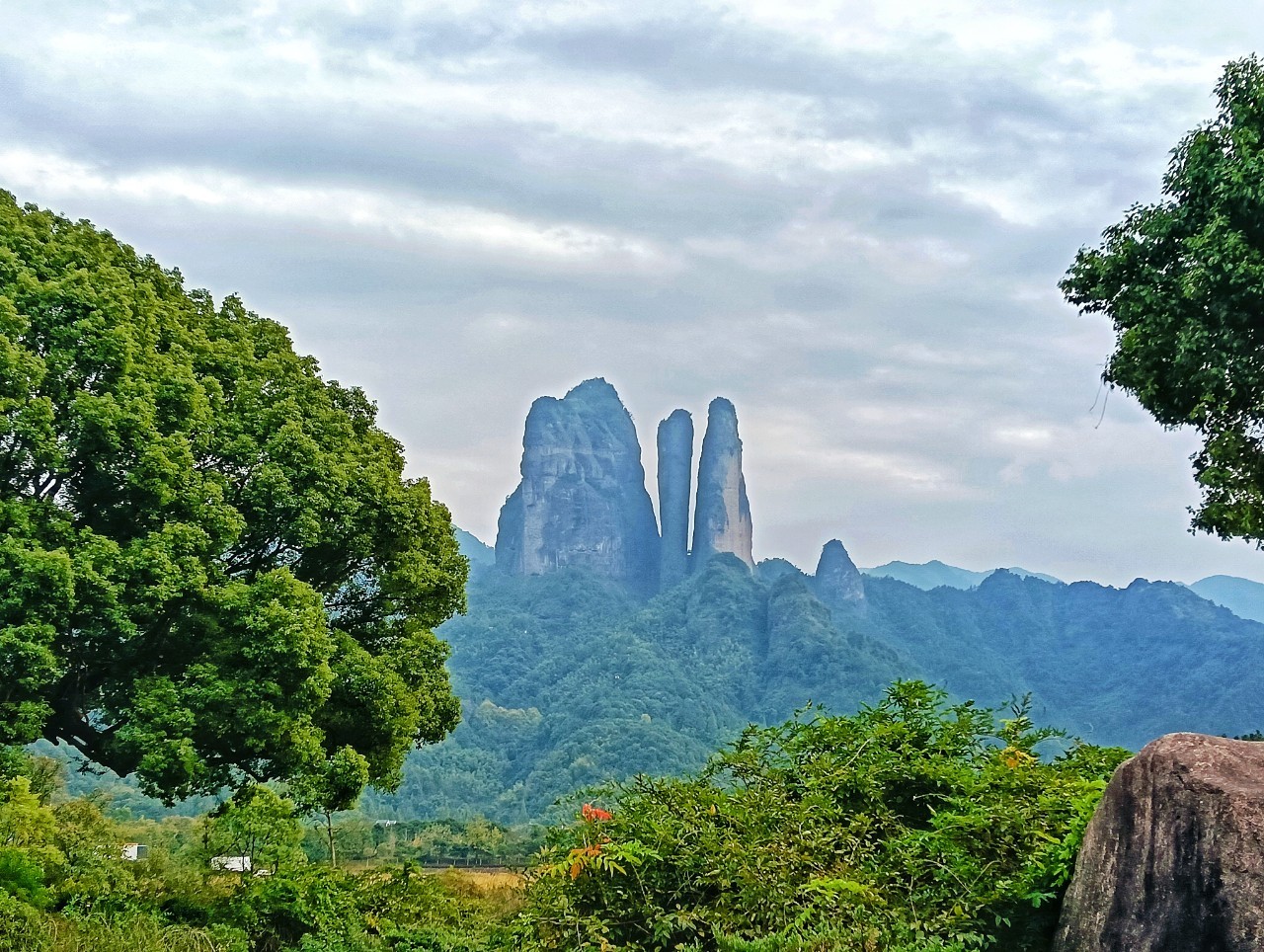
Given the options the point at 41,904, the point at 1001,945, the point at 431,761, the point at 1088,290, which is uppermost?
the point at 1088,290

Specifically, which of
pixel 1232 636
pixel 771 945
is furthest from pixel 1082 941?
pixel 1232 636

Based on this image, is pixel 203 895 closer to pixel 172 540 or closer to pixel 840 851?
pixel 172 540

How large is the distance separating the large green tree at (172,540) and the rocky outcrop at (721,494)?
360ft

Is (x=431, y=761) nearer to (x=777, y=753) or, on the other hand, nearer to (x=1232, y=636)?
(x=777, y=753)

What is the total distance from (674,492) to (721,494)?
26.6ft

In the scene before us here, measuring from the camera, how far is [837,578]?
12206 centimetres

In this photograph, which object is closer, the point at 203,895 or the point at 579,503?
the point at 203,895

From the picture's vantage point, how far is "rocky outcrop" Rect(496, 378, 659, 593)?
116000 mm

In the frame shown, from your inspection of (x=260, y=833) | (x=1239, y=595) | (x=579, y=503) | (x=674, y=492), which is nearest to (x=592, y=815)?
(x=260, y=833)

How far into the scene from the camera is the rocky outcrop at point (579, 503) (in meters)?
116

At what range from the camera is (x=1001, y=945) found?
3.50 m

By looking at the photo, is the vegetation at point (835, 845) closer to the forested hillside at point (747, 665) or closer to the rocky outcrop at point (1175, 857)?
the rocky outcrop at point (1175, 857)

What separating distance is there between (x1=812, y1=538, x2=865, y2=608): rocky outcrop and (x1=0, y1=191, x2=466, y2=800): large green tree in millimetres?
113189

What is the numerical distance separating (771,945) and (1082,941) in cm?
101
